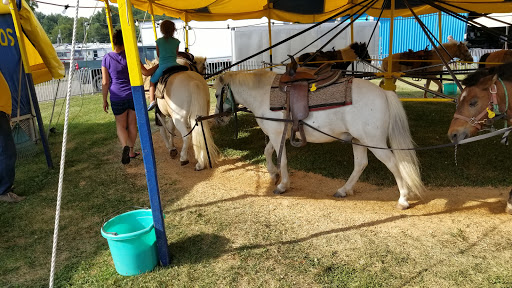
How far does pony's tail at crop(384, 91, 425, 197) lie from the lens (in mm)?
3996

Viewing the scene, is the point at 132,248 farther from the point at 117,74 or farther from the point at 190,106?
the point at 117,74

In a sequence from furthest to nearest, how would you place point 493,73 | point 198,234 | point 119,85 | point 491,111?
point 119,85 → point 198,234 → point 493,73 → point 491,111

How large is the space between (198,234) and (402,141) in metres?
2.50

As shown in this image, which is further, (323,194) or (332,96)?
(323,194)

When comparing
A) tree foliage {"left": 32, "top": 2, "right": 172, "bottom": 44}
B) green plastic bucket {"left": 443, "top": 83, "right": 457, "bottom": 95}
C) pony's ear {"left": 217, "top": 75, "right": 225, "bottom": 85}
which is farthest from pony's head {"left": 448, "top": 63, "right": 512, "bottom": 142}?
tree foliage {"left": 32, "top": 2, "right": 172, "bottom": 44}

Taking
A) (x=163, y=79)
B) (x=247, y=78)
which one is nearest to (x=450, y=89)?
(x=247, y=78)

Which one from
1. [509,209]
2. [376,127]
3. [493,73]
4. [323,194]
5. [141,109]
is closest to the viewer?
[141,109]

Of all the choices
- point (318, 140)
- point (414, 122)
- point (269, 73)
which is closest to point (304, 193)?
point (318, 140)

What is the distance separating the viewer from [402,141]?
4.02 metres

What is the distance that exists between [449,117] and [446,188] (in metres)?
4.54

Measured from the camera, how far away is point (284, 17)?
1051cm

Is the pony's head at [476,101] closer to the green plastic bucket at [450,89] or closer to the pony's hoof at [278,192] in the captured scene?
the pony's hoof at [278,192]

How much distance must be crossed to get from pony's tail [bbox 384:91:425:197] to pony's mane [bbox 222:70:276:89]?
1.61 m

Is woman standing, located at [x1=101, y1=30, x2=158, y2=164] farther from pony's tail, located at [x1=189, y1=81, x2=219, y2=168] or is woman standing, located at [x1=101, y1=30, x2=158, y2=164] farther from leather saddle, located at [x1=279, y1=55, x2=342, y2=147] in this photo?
leather saddle, located at [x1=279, y1=55, x2=342, y2=147]
